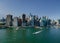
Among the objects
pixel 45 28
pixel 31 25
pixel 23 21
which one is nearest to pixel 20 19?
pixel 23 21

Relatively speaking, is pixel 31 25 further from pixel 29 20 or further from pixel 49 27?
pixel 49 27

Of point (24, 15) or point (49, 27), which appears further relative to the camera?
point (49, 27)

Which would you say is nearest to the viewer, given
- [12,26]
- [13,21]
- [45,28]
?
[13,21]

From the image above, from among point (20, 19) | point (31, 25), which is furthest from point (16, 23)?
point (31, 25)

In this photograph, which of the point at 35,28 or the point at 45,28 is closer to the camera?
the point at 35,28

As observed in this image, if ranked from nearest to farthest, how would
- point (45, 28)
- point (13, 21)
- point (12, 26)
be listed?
point (13, 21) < point (12, 26) < point (45, 28)

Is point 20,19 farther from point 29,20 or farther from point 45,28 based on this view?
point 45,28

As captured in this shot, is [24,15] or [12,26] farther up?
[24,15]

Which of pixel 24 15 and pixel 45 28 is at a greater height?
pixel 24 15

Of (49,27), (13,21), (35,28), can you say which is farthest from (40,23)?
(13,21)
